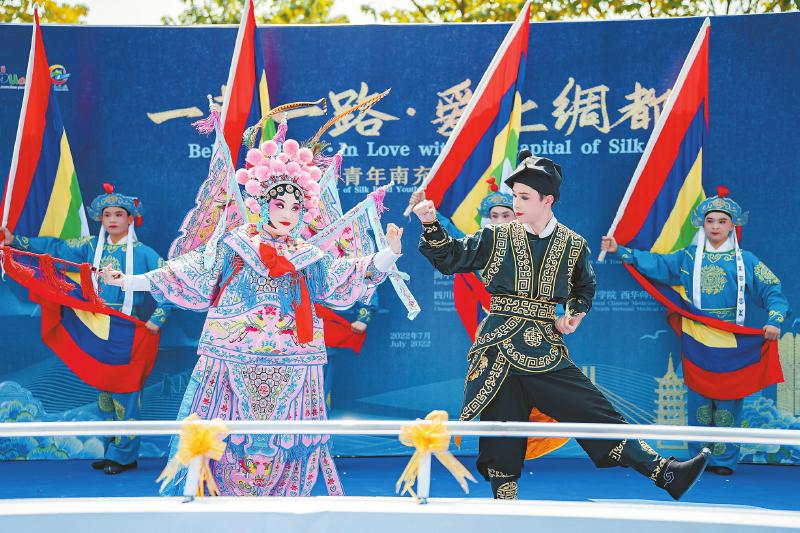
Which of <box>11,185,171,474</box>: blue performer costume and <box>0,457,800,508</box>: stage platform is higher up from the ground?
<box>11,185,171,474</box>: blue performer costume

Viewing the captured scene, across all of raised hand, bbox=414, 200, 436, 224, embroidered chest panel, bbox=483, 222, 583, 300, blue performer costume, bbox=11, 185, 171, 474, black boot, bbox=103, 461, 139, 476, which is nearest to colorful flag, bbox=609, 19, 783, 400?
embroidered chest panel, bbox=483, 222, 583, 300

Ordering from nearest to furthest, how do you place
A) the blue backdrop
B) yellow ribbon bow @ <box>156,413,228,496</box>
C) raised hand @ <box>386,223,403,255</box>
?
yellow ribbon bow @ <box>156,413,228,496</box> < raised hand @ <box>386,223,403,255</box> < the blue backdrop

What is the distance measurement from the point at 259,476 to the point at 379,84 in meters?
2.90

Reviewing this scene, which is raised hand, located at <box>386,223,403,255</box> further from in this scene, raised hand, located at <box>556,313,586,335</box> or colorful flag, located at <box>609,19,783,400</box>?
colorful flag, located at <box>609,19,783,400</box>

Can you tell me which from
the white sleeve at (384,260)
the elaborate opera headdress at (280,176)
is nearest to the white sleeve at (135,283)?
the elaborate opera headdress at (280,176)

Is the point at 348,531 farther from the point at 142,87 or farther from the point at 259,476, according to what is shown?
the point at 142,87

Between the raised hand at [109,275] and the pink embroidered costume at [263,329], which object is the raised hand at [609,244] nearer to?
the pink embroidered costume at [263,329]

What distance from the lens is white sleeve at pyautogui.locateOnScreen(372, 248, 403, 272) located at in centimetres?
418

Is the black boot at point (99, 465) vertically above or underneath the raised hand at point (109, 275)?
underneath

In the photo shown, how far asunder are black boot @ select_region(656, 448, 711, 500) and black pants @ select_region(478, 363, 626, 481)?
20 cm

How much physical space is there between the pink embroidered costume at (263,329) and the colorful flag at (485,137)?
58.4 inches

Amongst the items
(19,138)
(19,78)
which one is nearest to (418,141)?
(19,138)

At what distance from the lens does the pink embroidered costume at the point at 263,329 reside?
4148 millimetres

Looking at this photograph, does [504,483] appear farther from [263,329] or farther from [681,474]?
[263,329]
